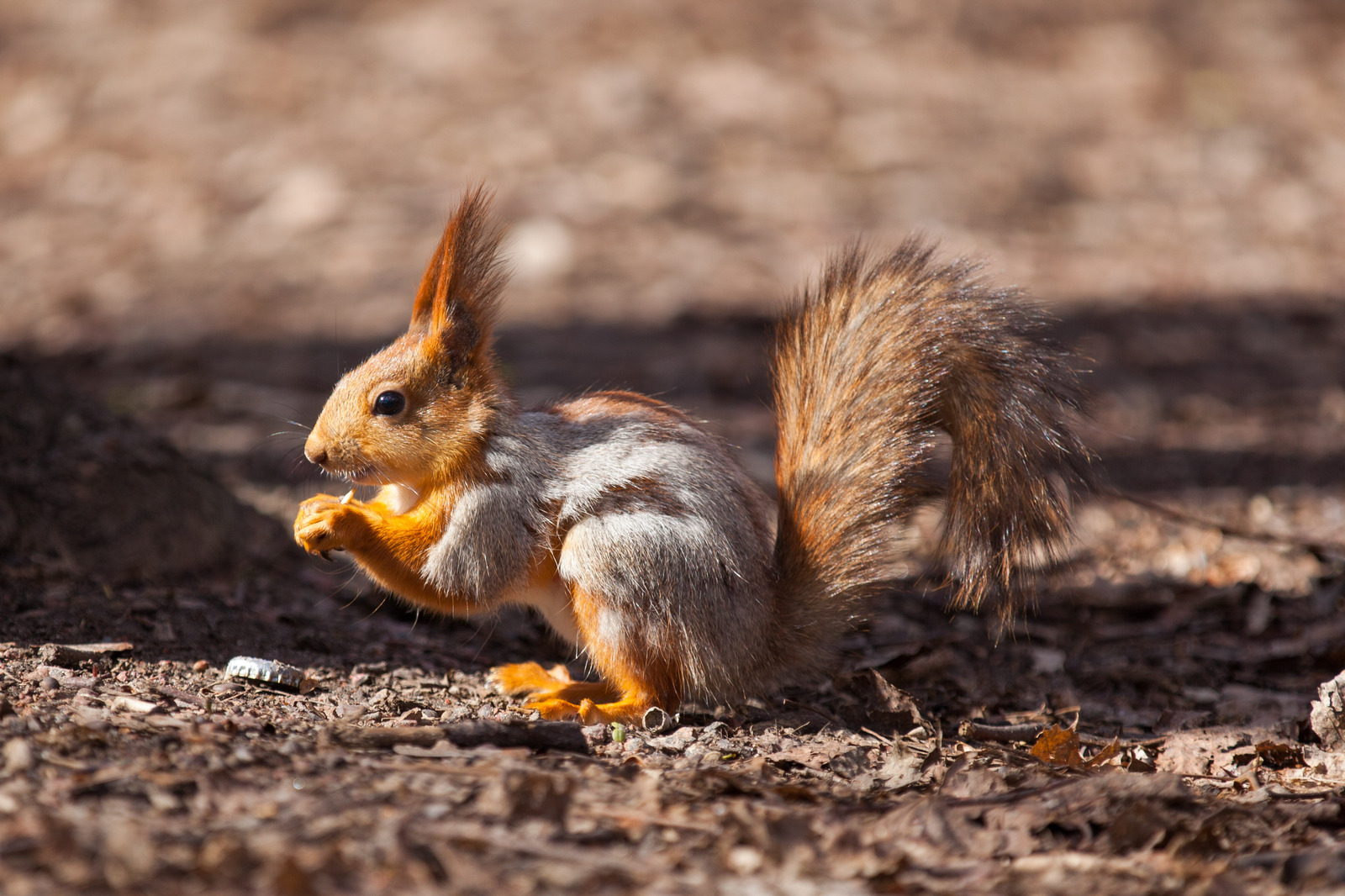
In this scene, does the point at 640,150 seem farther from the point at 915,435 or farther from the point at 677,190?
the point at 915,435

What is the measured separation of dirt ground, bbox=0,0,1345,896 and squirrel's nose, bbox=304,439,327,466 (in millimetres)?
604

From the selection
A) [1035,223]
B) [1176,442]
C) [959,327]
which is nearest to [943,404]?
[959,327]

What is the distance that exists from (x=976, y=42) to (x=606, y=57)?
292 centimetres

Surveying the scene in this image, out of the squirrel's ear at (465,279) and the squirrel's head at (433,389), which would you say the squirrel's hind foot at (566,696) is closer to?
the squirrel's head at (433,389)

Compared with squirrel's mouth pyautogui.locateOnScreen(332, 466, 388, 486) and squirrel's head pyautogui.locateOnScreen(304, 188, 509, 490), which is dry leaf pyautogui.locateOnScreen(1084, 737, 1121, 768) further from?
squirrel's mouth pyautogui.locateOnScreen(332, 466, 388, 486)

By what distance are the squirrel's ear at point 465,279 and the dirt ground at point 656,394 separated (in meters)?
0.19

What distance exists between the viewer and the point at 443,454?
3031 millimetres

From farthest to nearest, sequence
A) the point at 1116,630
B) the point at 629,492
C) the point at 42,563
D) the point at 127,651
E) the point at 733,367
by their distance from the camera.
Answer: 1. the point at 733,367
2. the point at 1116,630
3. the point at 42,563
4. the point at 127,651
5. the point at 629,492

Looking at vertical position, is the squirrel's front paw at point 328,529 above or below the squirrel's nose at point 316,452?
below

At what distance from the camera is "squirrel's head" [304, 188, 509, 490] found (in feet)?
9.87

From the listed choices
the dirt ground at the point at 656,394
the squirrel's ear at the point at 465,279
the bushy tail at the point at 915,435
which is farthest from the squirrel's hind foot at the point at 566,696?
the squirrel's ear at the point at 465,279

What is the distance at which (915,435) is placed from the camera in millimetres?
3039

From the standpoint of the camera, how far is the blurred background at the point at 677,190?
238 inches

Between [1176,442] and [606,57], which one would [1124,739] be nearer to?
[1176,442]
